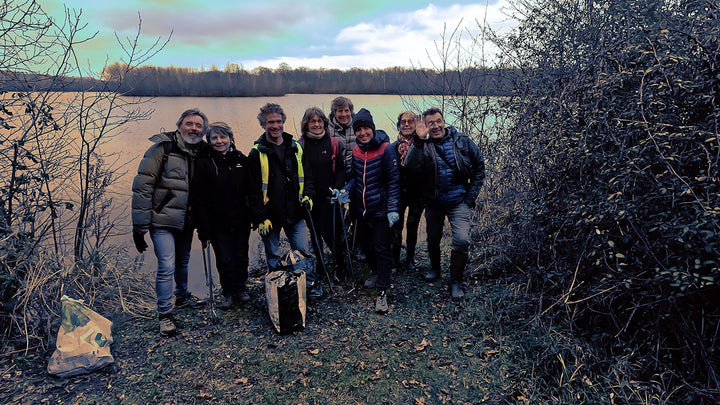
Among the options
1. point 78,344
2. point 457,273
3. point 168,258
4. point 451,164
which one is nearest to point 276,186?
point 168,258

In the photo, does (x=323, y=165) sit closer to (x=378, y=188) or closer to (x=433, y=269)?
(x=378, y=188)

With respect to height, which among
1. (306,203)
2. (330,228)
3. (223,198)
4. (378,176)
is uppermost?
(378,176)

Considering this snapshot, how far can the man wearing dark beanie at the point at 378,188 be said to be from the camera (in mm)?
3500

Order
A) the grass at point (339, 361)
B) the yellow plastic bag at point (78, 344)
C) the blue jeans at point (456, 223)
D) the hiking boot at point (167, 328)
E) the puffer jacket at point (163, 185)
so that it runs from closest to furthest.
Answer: the grass at point (339, 361) → the yellow plastic bag at point (78, 344) → the puffer jacket at point (163, 185) → the hiking boot at point (167, 328) → the blue jeans at point (456, 223)

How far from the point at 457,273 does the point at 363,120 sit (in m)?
1.93

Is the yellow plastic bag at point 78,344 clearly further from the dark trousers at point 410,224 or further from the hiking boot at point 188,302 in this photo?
the dark trousers at point 410,224

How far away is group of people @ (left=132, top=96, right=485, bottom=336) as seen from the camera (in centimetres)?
311

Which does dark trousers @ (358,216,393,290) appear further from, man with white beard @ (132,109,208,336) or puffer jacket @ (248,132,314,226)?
man with white beard @ (132,109,208,336)

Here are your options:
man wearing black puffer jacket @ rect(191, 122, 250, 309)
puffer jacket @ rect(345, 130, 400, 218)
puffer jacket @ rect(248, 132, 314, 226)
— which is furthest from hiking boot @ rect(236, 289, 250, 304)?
puffer jacket @ rect(345, 130, 400, 218)

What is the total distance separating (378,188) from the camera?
357 cm

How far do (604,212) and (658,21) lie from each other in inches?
68.7

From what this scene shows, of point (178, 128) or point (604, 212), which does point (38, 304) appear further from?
point (604, 212)

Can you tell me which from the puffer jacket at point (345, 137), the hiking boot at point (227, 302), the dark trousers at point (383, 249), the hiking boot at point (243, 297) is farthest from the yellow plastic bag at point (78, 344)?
the puffer jacket at point (345, 137)

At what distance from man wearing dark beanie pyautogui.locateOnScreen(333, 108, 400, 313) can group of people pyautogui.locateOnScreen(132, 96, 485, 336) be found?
0.03 ft
